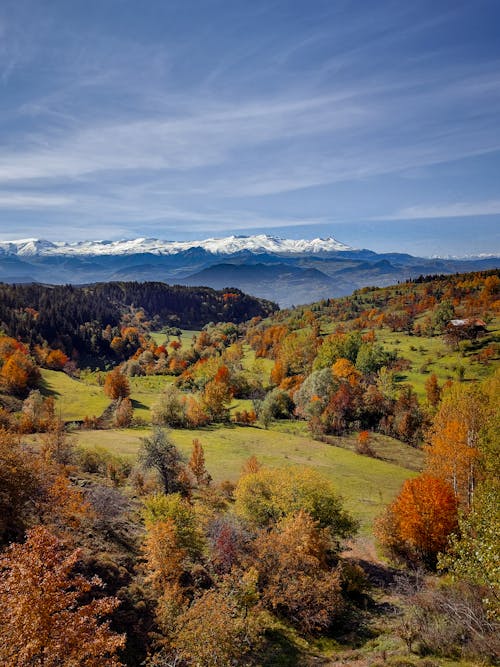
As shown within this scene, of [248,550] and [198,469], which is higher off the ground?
[248,550]

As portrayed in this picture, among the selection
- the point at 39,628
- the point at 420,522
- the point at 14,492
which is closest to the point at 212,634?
the point at 39,628

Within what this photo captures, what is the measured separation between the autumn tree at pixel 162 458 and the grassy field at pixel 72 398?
5260 cm

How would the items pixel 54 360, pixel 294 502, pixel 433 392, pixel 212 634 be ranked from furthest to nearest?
pixel 54 360, pixel 433 392, pixel 294 502, pixel 212 634

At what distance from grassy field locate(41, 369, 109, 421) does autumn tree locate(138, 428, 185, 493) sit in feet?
173

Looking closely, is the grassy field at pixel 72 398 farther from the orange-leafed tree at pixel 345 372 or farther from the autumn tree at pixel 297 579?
the autumn tree at pixel 297 579

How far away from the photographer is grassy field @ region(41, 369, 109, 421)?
100581 millimetres

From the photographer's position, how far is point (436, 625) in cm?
2702

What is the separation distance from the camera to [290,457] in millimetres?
75688

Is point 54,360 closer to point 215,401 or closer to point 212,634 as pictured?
point 215,401

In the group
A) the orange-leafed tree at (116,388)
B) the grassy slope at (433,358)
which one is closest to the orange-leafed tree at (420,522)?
the grassy slope at (433,358)

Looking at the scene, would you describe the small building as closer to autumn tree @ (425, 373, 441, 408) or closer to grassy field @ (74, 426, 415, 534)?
autumn tree @ (425, 373, 441, 408)

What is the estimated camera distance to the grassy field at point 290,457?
198 feet

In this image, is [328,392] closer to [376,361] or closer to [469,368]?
[376,361]

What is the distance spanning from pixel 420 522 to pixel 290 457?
119ft
